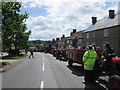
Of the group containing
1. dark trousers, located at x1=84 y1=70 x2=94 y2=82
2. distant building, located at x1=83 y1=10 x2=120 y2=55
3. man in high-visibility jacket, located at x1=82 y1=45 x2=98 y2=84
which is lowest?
dark trousers, located at x1=84 y1=70 x2=94 y2=82

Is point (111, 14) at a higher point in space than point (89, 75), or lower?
higher

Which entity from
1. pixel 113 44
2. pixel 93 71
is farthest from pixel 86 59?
pixel 113 44

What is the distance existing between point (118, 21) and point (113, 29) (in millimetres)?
2100

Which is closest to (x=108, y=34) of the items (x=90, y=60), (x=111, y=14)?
(x=111, y=14)

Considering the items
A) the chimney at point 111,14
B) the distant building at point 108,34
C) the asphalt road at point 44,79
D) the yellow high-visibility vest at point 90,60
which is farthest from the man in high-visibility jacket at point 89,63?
the chimney at point 111,14

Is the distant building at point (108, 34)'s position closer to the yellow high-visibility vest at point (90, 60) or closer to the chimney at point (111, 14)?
the chimney at point (111, 14)

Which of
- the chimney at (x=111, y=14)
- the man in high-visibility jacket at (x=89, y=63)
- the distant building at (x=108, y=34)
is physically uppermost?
the chimney at (x=111, y=14)

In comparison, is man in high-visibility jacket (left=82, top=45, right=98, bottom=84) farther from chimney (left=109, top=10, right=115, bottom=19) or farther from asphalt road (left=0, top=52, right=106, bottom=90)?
chimney (left=109, top=10, right=115, bottom=19)

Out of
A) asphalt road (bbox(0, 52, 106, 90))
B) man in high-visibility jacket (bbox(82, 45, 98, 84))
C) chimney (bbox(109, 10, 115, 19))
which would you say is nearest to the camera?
asphalt road (bbox(0, 52, 106, 90))

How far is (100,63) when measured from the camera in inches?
338

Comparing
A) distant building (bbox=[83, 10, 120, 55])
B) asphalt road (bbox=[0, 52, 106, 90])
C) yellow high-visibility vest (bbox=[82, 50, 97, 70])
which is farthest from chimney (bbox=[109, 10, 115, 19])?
yellow high-visibility vest (bbox=[82, 50, 97, 70])

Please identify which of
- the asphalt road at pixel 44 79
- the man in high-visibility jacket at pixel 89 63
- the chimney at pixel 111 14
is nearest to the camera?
the asphalt road at pixel 44 79

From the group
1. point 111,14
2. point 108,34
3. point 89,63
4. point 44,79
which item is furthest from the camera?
point 111,14

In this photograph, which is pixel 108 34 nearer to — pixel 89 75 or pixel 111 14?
pixel 111 14
